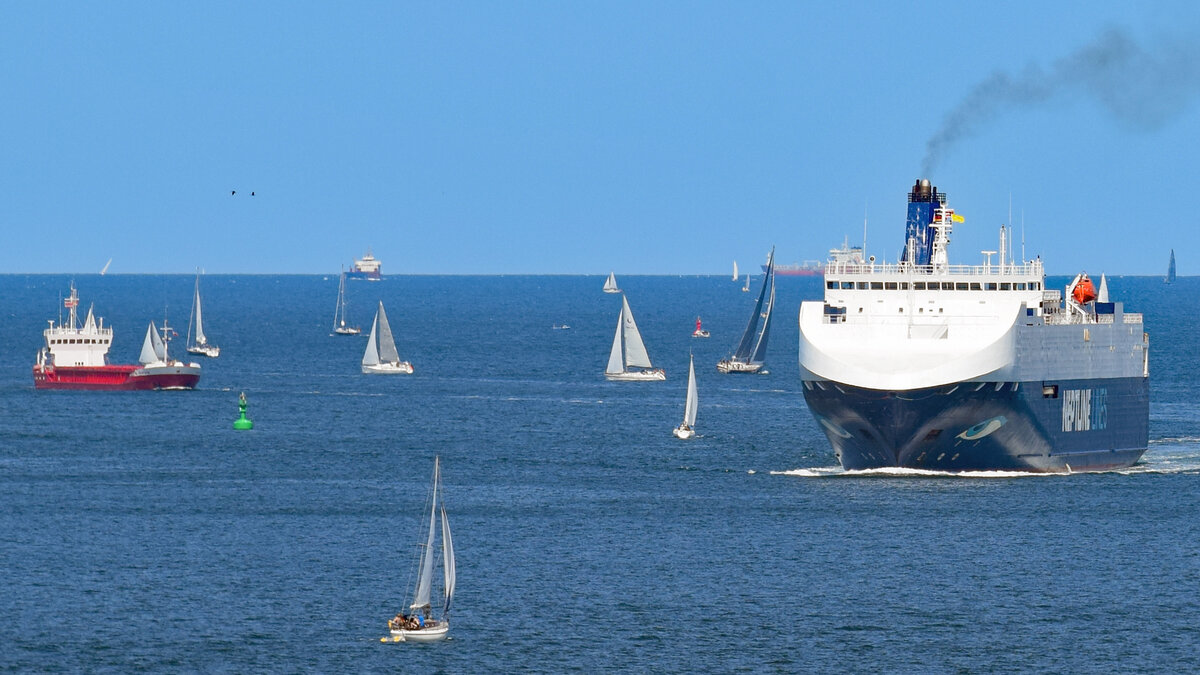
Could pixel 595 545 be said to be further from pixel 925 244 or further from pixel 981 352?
pixel 925 244

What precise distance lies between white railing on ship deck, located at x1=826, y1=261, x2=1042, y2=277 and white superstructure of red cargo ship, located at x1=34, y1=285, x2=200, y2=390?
70520 millimetres

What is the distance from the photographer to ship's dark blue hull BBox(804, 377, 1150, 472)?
7769 centimetres

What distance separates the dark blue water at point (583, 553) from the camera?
54281mm

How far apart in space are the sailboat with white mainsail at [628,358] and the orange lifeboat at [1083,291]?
208 ft

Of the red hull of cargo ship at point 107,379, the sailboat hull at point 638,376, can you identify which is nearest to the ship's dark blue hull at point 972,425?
the sailboat hull at point 638,376

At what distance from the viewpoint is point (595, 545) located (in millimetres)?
69250

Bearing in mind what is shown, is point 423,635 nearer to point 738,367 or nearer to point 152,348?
point 738,367

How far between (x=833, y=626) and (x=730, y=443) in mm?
44106

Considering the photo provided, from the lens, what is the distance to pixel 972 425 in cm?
7862

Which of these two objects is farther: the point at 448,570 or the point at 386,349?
the point at 386,349

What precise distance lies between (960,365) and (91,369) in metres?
83.4

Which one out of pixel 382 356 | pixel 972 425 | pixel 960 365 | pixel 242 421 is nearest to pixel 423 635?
pixel 960 365

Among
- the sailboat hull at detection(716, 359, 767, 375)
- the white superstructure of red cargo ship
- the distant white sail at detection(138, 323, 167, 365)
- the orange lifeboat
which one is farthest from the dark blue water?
the distant white sail at detection(138, 323, 167, 365)

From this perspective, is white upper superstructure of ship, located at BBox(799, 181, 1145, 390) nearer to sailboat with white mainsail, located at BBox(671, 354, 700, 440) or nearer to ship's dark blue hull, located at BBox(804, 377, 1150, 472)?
ship's dark blue hull, located at BBox(804, 377, 1150, 472)
